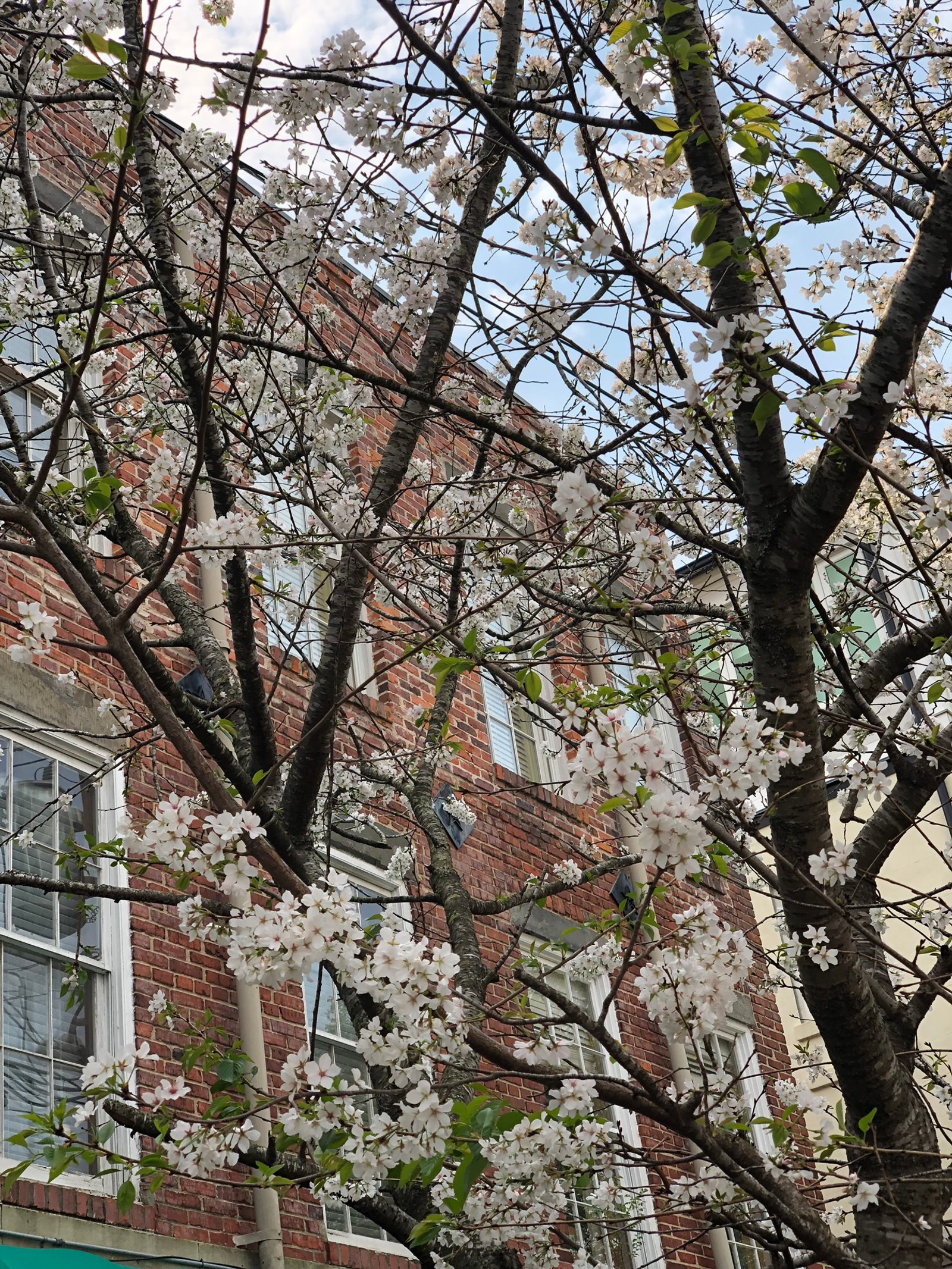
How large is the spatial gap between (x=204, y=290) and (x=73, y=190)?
3.38 ft

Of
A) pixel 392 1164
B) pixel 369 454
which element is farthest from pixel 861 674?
pixel 369 454

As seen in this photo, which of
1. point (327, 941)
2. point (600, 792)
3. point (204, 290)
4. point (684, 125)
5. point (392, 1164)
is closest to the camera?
point (327, 941)

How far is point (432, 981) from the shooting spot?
305cm

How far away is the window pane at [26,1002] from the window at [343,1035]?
133 cm

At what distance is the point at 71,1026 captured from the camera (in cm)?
597

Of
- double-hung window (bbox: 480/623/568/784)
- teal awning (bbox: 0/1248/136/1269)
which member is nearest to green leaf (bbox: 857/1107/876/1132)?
teal awning (bbox: 0/1248/136/1269)

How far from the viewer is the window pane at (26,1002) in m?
5.68

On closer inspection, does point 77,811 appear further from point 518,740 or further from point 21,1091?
point 518,740

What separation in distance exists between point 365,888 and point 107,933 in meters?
2.12

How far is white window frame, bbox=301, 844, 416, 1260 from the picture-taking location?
691 centimetres

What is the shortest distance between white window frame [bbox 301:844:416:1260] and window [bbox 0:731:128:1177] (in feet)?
4.42

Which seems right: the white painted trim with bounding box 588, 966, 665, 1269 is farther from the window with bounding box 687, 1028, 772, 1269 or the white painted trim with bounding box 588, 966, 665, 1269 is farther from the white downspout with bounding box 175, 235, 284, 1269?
the white downspout with bounding box 175, 235, 284, 1269

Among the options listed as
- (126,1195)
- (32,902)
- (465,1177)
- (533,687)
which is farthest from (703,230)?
(32,902)

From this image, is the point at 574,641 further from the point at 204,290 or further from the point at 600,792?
the point at 204,290
